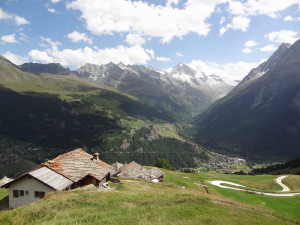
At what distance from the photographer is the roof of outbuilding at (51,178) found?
44156 millimetres

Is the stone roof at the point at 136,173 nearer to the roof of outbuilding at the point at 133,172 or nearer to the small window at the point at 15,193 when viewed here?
the roof of outbuilding at the point at 133,172

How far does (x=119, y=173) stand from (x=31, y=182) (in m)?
37.2

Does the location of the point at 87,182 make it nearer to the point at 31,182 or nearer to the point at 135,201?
the point at 31,182

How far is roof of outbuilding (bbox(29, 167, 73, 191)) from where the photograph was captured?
44.2 meters

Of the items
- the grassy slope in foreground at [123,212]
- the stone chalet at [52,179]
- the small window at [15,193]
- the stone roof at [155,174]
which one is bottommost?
the stone roof at [155,174]

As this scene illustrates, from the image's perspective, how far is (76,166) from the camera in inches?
2051

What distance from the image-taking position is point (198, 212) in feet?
88.9

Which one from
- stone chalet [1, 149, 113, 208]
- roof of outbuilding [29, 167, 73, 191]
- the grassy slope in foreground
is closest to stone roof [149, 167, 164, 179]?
stone chalet [1, 149, 113, 208]

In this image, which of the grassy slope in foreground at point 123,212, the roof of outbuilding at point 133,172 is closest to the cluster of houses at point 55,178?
the grassy slope in foreground at point 123,212

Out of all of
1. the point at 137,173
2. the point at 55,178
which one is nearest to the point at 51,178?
the point at 55,178

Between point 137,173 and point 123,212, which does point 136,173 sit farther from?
point 123,212

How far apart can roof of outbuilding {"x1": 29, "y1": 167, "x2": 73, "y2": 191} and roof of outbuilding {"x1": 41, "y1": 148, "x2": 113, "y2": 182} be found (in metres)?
0.81

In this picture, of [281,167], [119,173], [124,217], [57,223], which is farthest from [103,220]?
[281,167]

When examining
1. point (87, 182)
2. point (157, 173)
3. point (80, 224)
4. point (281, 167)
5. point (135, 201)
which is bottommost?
point (281, 167)
